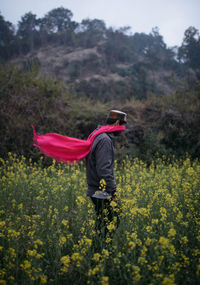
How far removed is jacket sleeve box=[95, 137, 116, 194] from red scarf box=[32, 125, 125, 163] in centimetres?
21

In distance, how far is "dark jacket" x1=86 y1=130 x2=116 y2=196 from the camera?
2.73m

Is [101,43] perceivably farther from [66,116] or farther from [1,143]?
[1,143]

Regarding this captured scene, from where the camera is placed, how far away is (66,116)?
9.39 metres

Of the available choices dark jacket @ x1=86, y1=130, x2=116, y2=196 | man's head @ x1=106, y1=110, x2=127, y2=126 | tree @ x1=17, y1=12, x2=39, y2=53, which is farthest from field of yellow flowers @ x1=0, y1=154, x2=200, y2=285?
tree @ x1=17, y1=12, x2=39, y2=53

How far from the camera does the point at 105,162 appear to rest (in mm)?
2734

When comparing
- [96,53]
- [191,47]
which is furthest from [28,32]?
[191,47]

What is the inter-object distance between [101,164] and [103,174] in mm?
137

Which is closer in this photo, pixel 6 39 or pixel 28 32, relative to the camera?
pixel 6 39

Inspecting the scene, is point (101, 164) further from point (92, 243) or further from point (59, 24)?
point (59, 24)

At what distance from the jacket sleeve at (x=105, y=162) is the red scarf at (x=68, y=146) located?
0.21 meters

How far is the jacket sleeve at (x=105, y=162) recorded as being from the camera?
2.72 m

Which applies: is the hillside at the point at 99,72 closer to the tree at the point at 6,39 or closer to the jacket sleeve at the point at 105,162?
the tree at the point at 6,39

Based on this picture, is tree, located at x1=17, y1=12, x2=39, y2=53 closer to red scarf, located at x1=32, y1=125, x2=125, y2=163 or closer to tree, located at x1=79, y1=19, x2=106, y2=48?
tree, located at x1=79, y1=19, x2=106, y2=48

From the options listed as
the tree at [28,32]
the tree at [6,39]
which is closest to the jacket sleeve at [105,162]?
the tree at [6,39]
